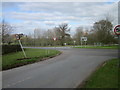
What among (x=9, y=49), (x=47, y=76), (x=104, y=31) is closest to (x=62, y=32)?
(x=104, y=31)

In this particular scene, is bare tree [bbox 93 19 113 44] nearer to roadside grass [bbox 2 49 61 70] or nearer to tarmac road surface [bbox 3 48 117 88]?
roadside grass [bbox 2 49 61 70]

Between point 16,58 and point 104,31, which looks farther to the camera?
point 104,31

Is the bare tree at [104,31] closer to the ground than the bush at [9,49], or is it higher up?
higher up

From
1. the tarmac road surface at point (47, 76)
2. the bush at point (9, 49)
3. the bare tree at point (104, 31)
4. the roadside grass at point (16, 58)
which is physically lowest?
the tarmac road surface at point (47, 76)

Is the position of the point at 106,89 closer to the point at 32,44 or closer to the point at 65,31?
the point at 65,31

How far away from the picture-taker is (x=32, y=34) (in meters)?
57.4

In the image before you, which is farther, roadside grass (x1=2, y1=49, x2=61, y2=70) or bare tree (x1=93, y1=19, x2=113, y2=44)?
bare tree (x1=93, y1=19, x2=113, y2=44)

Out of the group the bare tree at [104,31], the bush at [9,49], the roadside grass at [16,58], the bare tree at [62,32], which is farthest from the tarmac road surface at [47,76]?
the bare tree at [62,32]

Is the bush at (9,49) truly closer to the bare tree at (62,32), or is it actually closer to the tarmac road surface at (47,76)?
the tarmac road surface at (47,76)

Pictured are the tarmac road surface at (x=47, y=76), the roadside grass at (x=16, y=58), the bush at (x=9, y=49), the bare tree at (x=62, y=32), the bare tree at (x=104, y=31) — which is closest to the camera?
the tarmac road surface at (x=47, y=76)

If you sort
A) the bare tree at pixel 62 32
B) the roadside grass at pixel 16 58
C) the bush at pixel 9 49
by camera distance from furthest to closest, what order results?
the bare tree at pixel 62 32
the bush at pixel 9 49
the roadside grass at pixel 16 58

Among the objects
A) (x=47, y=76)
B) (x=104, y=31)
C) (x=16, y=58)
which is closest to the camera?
(x=47, y=76)

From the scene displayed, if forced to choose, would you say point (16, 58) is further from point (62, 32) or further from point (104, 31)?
point (62, 32)

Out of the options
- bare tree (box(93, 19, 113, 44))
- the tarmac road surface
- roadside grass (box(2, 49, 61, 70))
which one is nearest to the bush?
roadside grass (box(2, 49, 61, 70))
